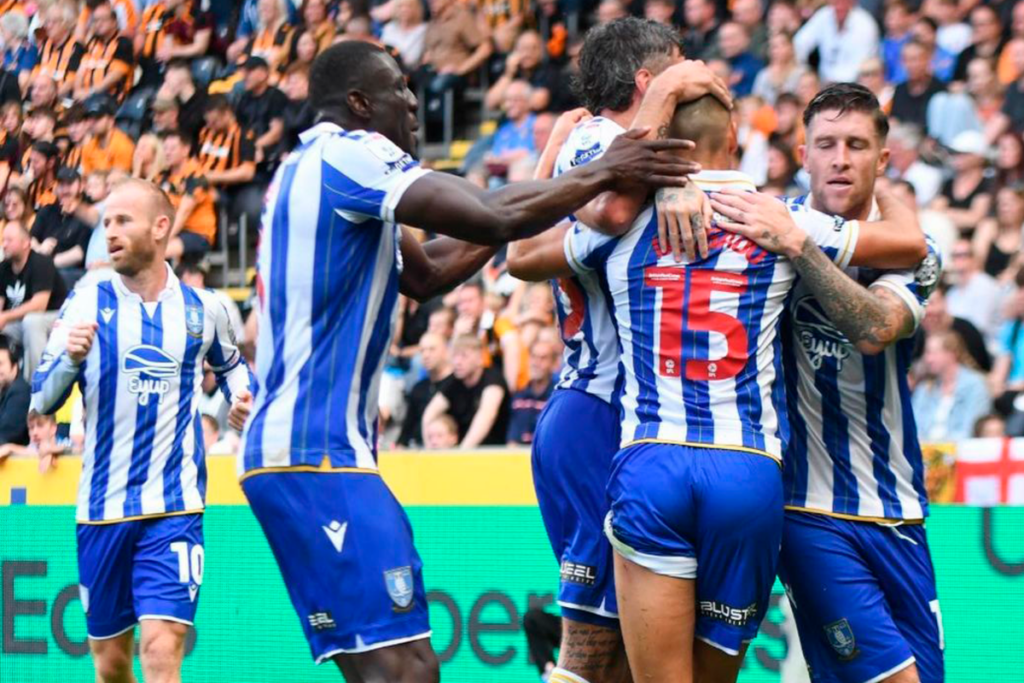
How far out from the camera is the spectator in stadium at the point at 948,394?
9.28 meters

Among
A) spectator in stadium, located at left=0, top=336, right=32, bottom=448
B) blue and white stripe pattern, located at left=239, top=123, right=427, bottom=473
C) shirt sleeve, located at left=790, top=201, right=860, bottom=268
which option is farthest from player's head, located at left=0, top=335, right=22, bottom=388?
shirt sleeve, located at left=790, top=201, right=860, bottom=268

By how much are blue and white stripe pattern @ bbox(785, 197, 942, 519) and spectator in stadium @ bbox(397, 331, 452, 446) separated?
603 centimetres

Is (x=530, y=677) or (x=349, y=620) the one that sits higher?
(x=349, y=620)

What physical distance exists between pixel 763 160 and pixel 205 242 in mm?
5689

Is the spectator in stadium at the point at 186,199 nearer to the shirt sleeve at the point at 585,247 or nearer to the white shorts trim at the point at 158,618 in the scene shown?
the white shorts trim at the point at 158,618

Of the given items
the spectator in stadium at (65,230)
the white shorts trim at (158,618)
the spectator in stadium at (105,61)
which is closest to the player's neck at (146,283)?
the white shorts trim at (158,618)

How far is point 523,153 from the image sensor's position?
13.4m

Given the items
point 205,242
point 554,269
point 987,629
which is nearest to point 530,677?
point 987,629

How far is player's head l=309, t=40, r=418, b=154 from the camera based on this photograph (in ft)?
16.4

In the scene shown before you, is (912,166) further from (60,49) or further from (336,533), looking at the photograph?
(60,49)

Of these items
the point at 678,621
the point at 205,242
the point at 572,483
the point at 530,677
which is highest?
the point at 205,242

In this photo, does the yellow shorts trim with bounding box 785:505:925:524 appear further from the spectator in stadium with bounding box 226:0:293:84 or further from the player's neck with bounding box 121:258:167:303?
the spectator in stadium with bounding box 226:0:293:84

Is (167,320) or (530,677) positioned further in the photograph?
(530,677)

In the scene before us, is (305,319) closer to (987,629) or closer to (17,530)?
(987,629)
